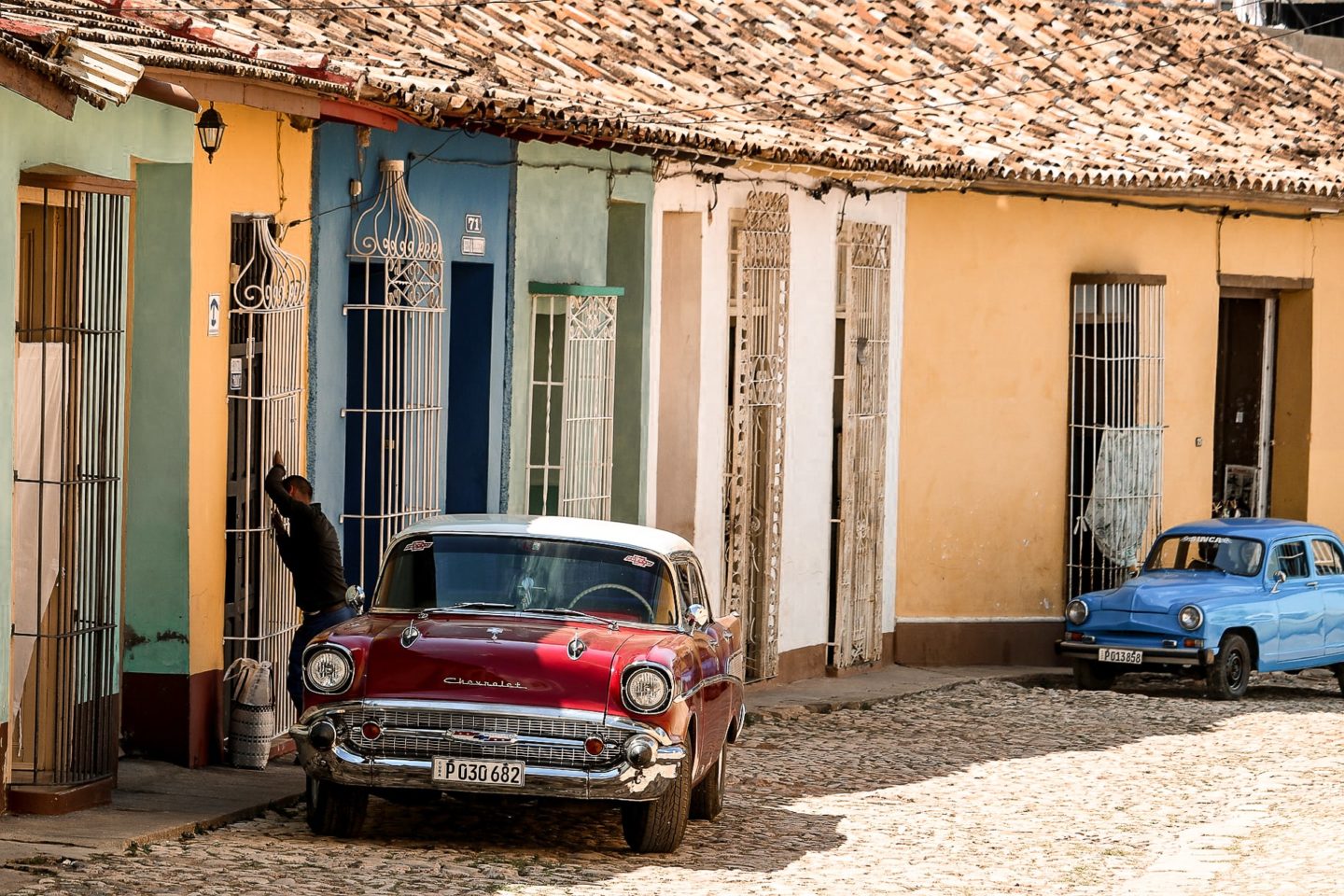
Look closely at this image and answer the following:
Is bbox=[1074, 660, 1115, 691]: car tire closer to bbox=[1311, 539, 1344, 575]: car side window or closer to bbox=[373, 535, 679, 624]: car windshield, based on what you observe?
bbox=[1311, 539, 1344, 575]: car side window

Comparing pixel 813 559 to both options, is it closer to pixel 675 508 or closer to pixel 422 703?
pixel 675 508

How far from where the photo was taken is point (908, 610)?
20.5 m

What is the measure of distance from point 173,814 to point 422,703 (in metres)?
1.44

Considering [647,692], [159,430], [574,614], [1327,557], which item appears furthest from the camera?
[1327,557]

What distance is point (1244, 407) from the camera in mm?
23781

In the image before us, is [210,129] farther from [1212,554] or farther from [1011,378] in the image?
[1011,378]

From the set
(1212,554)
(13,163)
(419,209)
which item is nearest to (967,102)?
(1212,554)

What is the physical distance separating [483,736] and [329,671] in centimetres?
75

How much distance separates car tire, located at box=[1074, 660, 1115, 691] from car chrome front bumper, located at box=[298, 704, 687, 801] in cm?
941

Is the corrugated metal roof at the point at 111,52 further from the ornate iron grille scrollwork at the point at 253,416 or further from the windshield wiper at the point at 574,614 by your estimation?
the windshield wiper at the point at 574,614

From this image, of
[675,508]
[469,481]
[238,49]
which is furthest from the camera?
[675,508]

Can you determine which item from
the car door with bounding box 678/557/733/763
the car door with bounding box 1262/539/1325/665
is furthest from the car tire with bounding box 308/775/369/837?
the car door with bounding box 1262/539/1325/665

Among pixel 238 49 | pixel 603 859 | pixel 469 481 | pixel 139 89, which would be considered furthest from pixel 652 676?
pixel 469 481

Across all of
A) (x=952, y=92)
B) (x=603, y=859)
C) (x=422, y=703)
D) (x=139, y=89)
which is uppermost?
(x=952, y=92)
